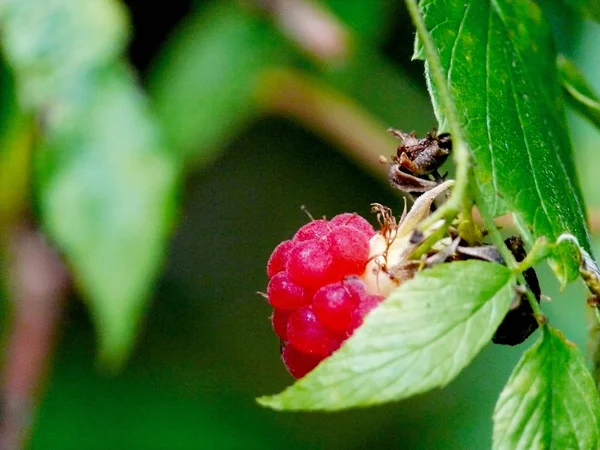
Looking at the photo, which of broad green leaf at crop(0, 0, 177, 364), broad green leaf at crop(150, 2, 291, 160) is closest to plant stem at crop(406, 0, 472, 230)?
broad green leaf at crop(0, 0, 177, 364)

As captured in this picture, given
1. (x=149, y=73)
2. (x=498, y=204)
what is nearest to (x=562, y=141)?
(x=498, y=204)

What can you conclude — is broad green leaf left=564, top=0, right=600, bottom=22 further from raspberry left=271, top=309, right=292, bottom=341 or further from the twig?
the twig

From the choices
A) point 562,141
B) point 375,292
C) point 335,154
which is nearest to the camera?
point 375,292

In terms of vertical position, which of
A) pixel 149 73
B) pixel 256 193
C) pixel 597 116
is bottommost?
pixel 256 193

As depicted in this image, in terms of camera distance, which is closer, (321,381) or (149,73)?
(321,381)

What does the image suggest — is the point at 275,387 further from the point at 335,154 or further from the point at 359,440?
the point at 335,154

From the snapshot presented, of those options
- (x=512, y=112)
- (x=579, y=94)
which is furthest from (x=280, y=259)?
(x=579, y=94)
